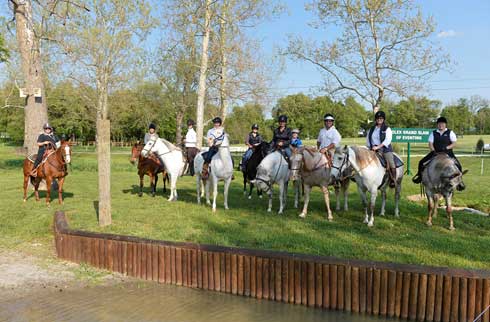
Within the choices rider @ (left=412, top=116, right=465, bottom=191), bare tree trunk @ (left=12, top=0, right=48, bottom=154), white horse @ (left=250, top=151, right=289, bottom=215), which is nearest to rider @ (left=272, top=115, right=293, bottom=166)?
white horse @ (left=250, top=151, right=289, bottom=215)

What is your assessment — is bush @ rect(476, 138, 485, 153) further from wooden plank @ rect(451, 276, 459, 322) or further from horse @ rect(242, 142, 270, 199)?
wooden plank @ rect(451, 276, 459, 322)

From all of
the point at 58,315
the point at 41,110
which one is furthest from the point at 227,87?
the point at 58,315

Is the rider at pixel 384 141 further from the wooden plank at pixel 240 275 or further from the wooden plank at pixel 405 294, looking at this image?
the wooden plank at pixel 240 275

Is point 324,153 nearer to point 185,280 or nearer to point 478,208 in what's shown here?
point 185,280

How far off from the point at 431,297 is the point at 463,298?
0.40 metres

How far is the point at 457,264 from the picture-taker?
7.15 m

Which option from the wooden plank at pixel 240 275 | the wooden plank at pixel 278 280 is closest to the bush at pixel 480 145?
the wooden plank at pixel 278 280

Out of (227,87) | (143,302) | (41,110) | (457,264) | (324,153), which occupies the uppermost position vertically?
(227,87)

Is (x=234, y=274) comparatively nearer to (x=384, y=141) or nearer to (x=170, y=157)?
(x=384, y=141)

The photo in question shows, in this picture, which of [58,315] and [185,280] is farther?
[185,280]

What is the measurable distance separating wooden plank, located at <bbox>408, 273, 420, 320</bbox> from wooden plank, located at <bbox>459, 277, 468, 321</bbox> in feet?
1.80

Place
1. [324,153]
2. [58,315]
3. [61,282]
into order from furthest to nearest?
[324,153], [61,282], [58,315]

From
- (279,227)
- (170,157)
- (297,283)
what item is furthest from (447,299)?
(170,157)

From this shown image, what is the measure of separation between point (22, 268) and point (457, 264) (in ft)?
25.9
